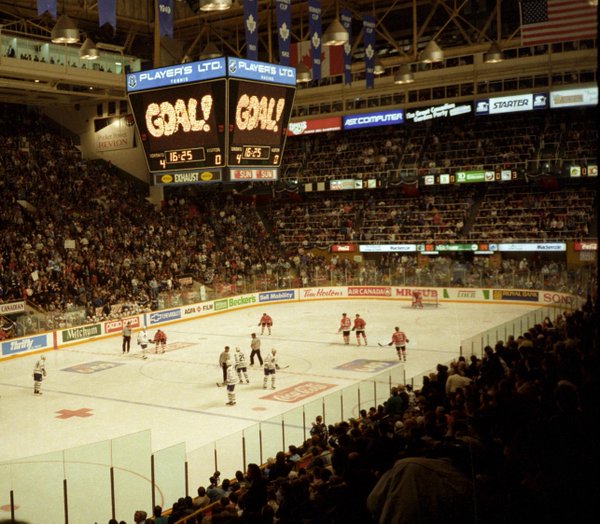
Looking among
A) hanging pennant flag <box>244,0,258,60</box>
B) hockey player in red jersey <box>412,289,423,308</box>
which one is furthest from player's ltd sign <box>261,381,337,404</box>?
hockey player in red jersey <box>412,289,423,308</box>

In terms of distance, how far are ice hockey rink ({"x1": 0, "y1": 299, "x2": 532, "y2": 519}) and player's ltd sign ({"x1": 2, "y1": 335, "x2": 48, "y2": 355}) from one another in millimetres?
424

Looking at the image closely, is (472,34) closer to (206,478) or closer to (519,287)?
(519,287)

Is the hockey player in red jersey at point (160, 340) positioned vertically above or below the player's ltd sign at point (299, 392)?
above

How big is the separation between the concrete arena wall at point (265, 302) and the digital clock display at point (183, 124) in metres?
11.8

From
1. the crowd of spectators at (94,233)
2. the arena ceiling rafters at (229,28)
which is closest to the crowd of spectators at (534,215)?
the arena ceiling rafters at (229,28)

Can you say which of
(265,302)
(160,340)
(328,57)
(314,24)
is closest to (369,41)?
(314,24)

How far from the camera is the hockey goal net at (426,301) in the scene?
3591 cm

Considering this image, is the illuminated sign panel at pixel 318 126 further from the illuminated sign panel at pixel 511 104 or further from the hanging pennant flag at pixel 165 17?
the hanging pennant flag at pixel 165 17

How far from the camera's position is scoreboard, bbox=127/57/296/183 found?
683 inches

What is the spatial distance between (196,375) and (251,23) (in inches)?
431

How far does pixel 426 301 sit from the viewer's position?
38281mm

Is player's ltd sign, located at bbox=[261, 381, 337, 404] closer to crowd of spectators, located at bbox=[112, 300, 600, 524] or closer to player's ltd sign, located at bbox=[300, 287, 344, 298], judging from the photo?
crowd of spectators, located at bbox=[112, 300, 600, 524]

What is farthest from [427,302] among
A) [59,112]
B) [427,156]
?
[59,112]

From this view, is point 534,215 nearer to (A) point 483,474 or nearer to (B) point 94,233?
(B) point 94,233
